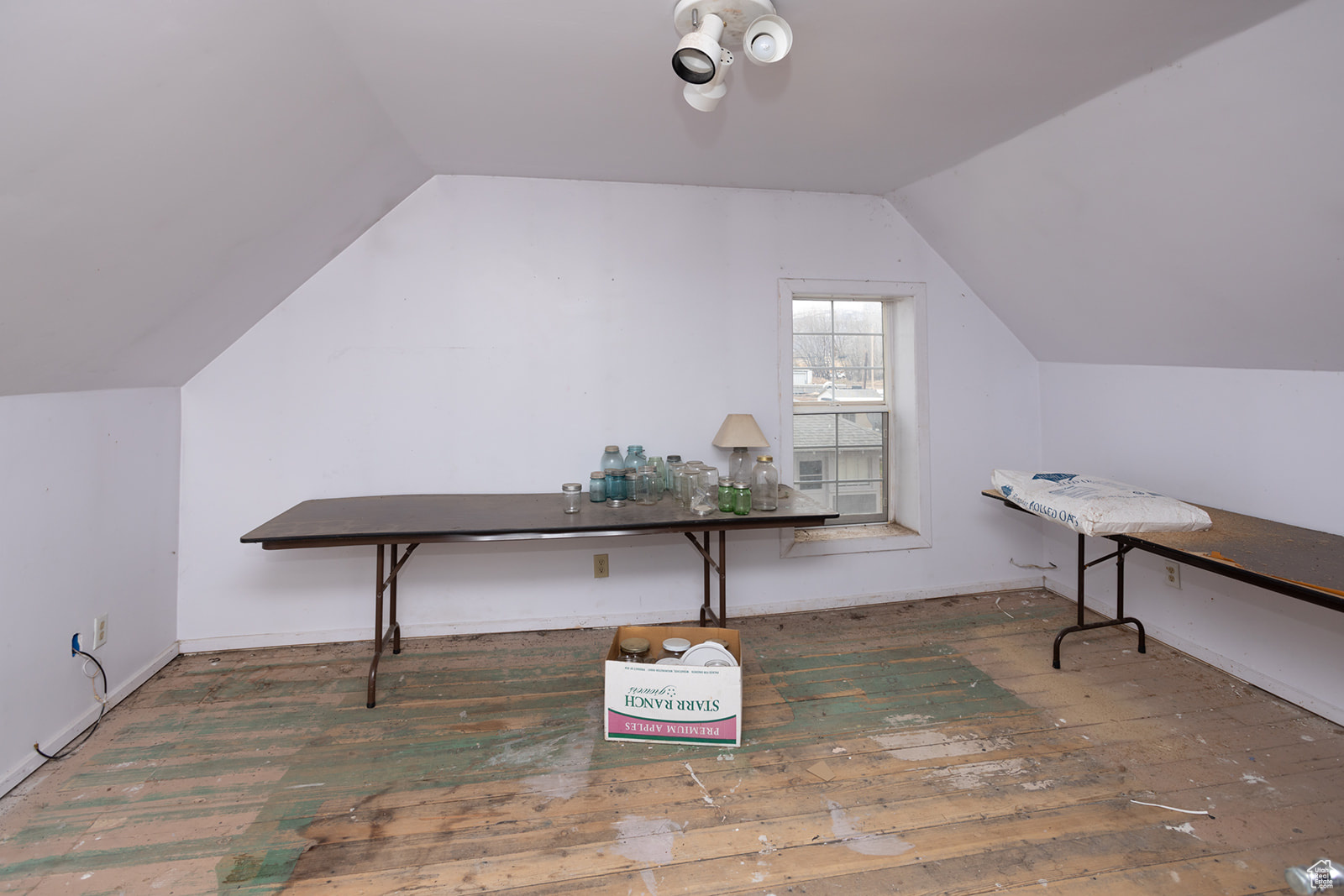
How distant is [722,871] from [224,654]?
2.71 meters

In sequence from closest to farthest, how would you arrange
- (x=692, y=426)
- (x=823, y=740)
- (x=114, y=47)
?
(x=114, y=47), (x=823, y=740), (x=692, y=426)

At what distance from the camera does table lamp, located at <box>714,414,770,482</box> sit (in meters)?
3.13

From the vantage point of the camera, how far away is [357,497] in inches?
119

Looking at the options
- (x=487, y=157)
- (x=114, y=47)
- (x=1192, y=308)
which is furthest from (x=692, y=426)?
(x=114, y=47)

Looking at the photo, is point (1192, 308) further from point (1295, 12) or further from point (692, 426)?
point (692, 426)

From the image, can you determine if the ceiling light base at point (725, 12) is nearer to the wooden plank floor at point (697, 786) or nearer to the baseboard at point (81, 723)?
the wooden plank floor at point (697, 786)

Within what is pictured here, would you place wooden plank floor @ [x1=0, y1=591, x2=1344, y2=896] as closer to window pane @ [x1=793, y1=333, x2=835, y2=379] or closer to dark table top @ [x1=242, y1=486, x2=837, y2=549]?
dark table top @ [x1=242, y1=486, x2=837, y2=549]

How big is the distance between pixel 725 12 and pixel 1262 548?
8.43 ft

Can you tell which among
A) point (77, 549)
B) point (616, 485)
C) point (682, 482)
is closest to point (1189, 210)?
point (682, 482)

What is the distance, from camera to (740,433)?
10.3 feet

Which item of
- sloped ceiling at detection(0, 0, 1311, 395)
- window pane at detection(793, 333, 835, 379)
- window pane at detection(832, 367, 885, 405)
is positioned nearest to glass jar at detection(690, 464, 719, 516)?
window pane at detection(793, 333, 835, 379)

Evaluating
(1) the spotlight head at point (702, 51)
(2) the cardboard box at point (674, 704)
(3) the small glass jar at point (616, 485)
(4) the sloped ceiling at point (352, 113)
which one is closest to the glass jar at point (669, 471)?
(3) the small glass jar at point (616, 485)

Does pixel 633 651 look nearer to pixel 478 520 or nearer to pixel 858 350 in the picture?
pixel 478 520

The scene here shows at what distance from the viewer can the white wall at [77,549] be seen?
2.04m
